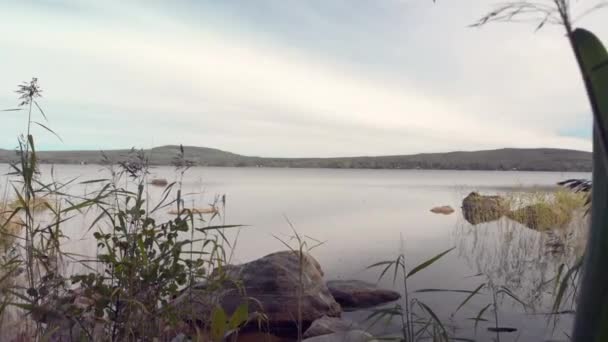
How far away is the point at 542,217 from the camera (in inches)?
440

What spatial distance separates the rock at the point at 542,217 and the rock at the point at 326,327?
25.8ft

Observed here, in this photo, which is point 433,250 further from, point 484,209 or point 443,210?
point 443,210

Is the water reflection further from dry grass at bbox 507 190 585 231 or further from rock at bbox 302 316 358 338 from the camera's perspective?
rock at bbox 302 316 358 338

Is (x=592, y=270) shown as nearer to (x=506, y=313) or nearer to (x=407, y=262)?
(x=506, y=313)

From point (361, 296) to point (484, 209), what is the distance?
30.3ft

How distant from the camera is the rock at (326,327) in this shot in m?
4.10

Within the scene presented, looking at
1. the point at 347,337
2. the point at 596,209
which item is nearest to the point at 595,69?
the point at 596,209

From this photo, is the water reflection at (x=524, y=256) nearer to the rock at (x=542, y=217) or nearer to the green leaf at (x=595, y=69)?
the rock at (x=542, y=217)

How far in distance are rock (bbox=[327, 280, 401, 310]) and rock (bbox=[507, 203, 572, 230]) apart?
6.32 m

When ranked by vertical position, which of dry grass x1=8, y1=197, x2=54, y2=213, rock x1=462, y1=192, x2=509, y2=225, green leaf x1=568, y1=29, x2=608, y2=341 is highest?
green leaf x1=568, y1=29, x2=608, y2=341

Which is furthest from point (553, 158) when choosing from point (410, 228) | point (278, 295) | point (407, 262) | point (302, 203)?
point (278, 295)

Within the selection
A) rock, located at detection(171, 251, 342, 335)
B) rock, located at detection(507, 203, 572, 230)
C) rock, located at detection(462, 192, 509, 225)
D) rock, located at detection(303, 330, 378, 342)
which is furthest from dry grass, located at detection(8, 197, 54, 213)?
rock, located at detection(462, 192, 509, 225)

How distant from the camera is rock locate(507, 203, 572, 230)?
1091 cm

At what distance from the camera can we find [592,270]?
71 centimetres
